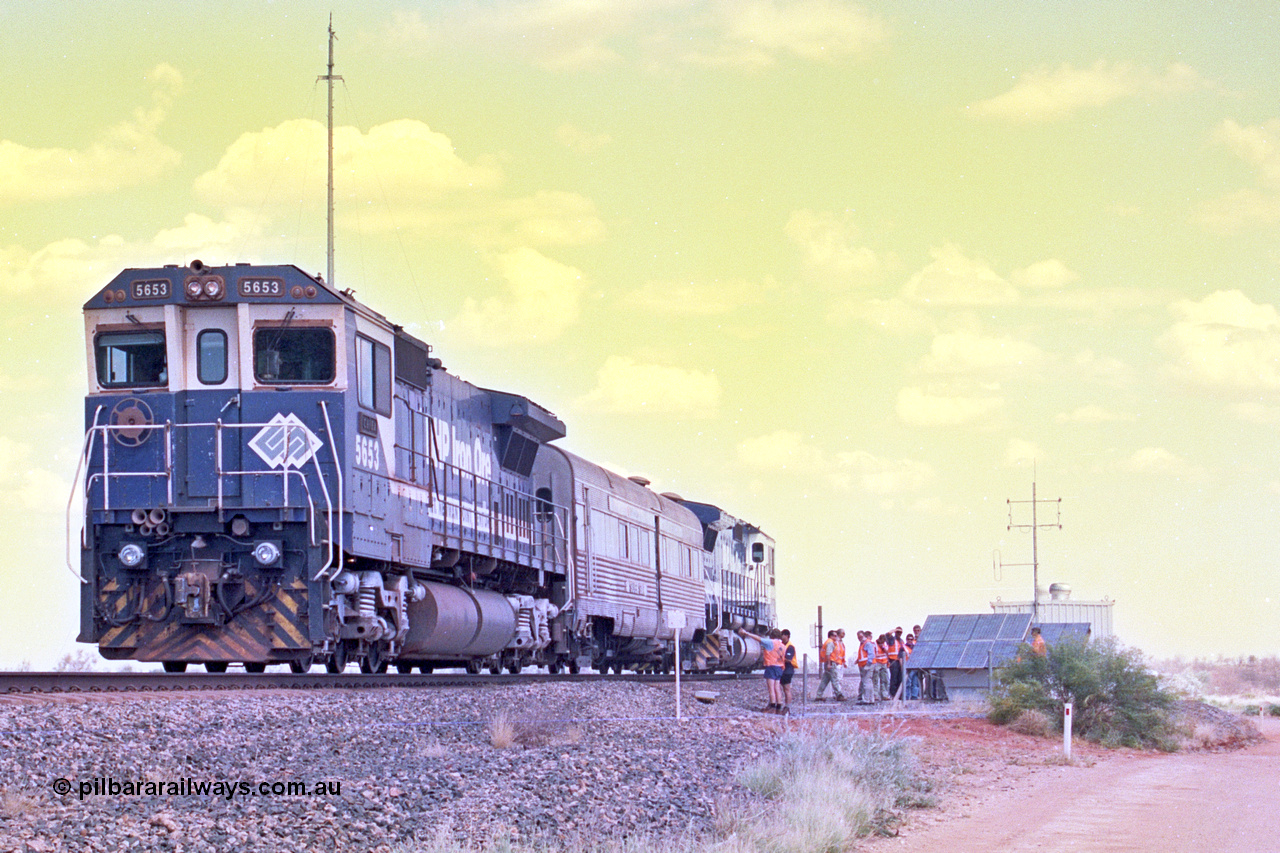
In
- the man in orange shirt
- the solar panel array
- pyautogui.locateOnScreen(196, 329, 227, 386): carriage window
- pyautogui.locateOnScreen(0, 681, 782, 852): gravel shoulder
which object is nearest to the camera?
pyautogui.locateOnScreen(0, 681, 782, 852): gravel shoulder

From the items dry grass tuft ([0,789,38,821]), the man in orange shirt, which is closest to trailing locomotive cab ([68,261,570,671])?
dry grass tuft ([0,789,38,821])

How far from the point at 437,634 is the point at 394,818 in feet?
33.6

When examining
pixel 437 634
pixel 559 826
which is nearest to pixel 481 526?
pixel 437 634

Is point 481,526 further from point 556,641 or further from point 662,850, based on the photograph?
point 662,850

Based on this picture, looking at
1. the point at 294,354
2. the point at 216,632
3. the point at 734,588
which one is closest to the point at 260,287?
the point at 294,354

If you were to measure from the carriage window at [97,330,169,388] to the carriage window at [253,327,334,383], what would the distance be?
3.78 ft

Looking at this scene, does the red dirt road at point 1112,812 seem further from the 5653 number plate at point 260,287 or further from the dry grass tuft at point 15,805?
the 5653 number plate at point 260,287

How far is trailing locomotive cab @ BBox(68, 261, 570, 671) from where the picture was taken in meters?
16.4

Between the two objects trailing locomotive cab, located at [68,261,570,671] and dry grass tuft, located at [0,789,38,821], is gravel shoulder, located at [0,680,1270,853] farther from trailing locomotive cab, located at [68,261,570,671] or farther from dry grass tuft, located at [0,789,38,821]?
trailing locomotive cab, located at [68,261,570,671]

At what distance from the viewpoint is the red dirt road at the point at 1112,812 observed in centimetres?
1154

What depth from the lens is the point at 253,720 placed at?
12273 mm

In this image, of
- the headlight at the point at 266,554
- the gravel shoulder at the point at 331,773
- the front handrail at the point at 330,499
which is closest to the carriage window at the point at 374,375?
the front handrail at the point at 330,499

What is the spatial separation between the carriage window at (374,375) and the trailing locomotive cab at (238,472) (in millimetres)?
32

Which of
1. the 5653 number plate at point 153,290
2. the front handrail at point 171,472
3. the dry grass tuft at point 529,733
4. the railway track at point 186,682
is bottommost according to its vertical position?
the dry grass tuft at point 529,733
